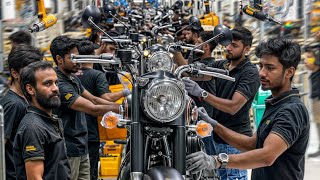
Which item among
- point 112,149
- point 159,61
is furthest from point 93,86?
point 112,149

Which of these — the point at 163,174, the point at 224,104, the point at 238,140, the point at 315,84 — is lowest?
the point at 315,84

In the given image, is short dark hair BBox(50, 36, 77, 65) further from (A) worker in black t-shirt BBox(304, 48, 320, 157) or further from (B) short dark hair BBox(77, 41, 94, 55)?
(A) worker in black t-shirt BBox(304, 48, 320, 157)

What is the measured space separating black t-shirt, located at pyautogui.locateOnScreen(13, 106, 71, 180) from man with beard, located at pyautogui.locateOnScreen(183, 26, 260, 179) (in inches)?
80.9

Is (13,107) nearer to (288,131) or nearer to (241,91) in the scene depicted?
(288,131)

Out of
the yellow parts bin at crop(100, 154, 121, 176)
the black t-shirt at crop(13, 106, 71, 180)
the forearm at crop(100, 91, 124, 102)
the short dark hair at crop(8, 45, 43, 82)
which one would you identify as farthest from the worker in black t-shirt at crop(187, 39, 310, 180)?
the yellow parts bin at crop(100, 154, 121, 176)

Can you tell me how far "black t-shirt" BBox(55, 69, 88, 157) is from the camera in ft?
16.8

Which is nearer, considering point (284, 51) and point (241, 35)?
point (284, 51)

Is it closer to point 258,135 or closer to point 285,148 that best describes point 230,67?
Answer: point 258,135

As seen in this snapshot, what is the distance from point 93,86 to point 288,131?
3.04 meters

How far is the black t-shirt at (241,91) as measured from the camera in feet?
18.3

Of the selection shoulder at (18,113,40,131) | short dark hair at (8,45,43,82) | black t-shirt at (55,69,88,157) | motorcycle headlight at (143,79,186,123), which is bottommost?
black t-shirt at (55,69,88,157)

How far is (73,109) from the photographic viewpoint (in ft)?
16.9

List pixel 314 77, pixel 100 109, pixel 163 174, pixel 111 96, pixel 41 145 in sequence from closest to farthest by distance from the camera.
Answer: pixel 163 174 < pixel 41 145 < pixel 100 109 < pixel 111 96 < pixel 314 77

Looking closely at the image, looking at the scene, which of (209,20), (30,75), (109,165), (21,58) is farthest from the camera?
(209,20)
